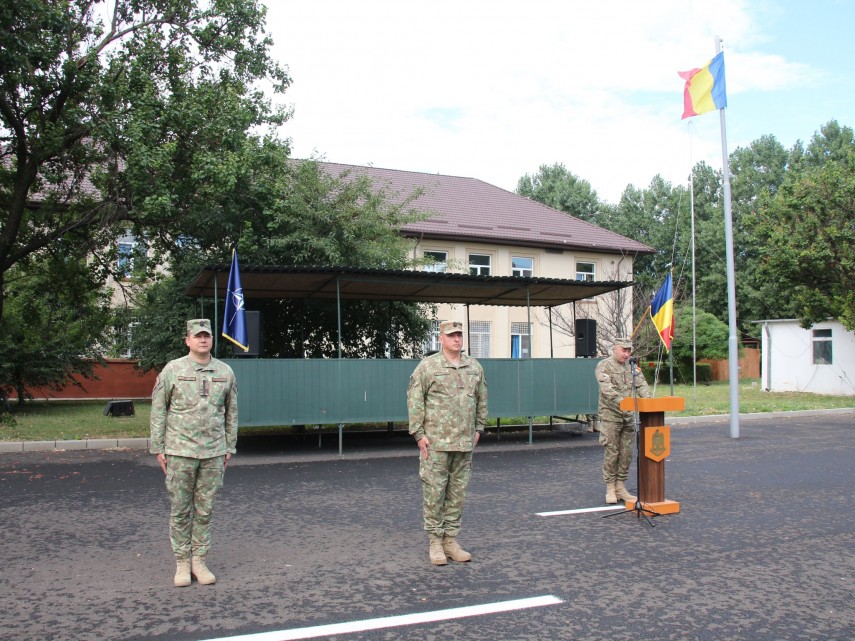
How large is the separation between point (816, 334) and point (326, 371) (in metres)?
24.5

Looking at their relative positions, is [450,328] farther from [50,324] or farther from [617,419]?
[50,324]

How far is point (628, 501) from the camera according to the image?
786 cm

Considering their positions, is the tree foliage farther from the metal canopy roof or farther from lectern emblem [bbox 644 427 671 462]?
lectern emblem [bbox 644 427 671 462]

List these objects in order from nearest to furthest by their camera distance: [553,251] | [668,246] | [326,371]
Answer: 1. [326,371]
2. [553,251]
3. [668,246]

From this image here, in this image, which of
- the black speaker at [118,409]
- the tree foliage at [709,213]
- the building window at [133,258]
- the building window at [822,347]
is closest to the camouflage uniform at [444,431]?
the building window at [133,258]

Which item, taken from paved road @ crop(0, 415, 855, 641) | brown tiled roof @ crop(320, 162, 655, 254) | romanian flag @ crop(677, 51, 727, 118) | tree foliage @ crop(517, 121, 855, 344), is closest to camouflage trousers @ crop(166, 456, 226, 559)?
paved road @ crop(0, 415, 855, 641)

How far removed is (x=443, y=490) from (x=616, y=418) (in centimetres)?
288

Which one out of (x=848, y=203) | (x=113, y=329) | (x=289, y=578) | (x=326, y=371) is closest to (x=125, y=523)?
(x=289, y=578)

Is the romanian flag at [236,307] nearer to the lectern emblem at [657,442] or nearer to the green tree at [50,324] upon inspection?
the lectern emblem at [657,442]

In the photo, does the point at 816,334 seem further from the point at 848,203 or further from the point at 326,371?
the point at 326,371

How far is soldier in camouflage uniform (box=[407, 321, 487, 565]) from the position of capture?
5.96m

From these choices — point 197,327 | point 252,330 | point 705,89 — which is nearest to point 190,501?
point 197,327

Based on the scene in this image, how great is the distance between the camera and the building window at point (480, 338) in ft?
105

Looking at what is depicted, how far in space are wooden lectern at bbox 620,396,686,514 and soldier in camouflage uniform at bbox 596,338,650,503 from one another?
32cm
